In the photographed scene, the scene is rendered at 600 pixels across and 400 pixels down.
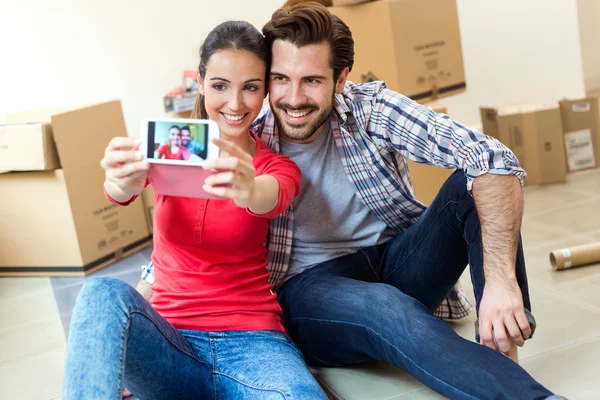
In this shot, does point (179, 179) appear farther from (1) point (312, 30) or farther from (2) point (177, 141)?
(1) point (312, 30)

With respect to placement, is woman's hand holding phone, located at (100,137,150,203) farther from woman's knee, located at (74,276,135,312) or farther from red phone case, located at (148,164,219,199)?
woman's knee, located at (74,276,135,312)

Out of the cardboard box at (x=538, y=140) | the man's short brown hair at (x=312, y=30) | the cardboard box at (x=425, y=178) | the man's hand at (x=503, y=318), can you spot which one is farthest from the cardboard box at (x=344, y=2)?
the man's hand at (x=503, y=318)

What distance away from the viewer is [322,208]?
1.74 metres

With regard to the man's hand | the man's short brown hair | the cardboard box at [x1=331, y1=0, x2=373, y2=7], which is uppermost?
the cardboard box at [x1=331, y1=0, x2=373, y2=7]

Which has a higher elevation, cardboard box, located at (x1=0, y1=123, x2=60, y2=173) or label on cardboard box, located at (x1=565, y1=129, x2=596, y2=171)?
cardboard box, located at (x1=0, y1=123, x2=60, y2=173)

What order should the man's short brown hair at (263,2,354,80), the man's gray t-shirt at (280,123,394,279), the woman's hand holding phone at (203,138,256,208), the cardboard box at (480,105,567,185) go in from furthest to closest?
the cardboard box at (480,105,567,185) → the man's gray t-shirt at (280,123,394,279) → the man's short brown hair at (263,2,354,80) → the woman's hand holding phone at (203,138,256,208)

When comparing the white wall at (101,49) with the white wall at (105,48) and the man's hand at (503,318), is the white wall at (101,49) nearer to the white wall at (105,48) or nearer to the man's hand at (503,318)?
the white wall at (105,48)

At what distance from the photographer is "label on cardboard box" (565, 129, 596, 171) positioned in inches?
133

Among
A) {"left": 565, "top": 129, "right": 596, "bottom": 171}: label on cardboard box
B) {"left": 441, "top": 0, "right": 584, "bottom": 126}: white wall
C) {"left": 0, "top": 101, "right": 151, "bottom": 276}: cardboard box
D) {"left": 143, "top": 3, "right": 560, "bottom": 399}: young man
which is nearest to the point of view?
{"left": 143, "top": 3, "right": 560, "bottom": 399}: young man

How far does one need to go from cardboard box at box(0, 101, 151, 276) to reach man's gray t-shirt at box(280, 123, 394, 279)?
1.44 metres

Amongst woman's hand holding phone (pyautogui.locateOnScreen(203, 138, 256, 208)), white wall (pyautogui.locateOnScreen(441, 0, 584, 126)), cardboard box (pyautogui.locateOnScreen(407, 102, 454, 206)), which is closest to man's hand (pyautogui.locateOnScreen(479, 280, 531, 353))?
woman's hand holding phone (pyautogui.locateOnScreen(203, 138, 256, 208))

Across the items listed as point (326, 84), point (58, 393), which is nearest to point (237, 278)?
point (326, 84)

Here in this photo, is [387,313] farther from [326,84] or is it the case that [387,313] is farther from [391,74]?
[391,74]

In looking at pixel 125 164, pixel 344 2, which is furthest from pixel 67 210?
pixel 125 164
